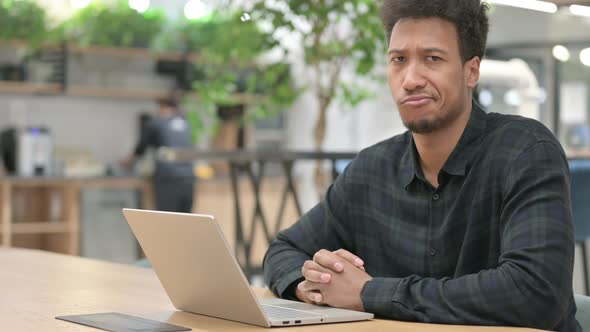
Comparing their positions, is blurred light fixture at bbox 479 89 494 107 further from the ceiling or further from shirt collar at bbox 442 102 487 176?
shirt collar at bbox 442 102 487 176

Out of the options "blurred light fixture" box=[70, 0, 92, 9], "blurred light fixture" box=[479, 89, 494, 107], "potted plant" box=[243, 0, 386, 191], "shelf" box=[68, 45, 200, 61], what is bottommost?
"blurred light fixture" box=[479, 89, 494, 107]

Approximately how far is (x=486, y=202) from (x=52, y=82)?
698cm

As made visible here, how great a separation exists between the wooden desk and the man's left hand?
10 cm

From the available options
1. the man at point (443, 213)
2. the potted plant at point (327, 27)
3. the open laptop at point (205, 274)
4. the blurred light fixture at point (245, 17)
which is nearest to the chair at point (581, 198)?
the potted plant at point (327, 27)

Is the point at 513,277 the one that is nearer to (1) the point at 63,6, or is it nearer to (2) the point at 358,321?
(2) the point at 358,321

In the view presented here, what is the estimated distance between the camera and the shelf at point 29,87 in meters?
7.90

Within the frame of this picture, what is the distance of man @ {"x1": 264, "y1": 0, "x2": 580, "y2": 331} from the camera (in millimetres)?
1439

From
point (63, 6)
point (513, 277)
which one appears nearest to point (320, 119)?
point (513, 277)

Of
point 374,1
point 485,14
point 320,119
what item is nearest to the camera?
point 485,14

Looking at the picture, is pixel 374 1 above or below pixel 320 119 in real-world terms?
above

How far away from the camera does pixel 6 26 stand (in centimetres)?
764

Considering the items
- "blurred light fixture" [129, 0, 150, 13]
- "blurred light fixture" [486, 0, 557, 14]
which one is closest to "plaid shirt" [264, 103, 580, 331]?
"blurred light fixture" [486, 0, 557, 14]

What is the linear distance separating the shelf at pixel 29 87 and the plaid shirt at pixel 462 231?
645 centimetres

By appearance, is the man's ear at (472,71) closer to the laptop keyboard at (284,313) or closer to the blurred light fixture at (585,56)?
the laptop keyboard at (284,313)
